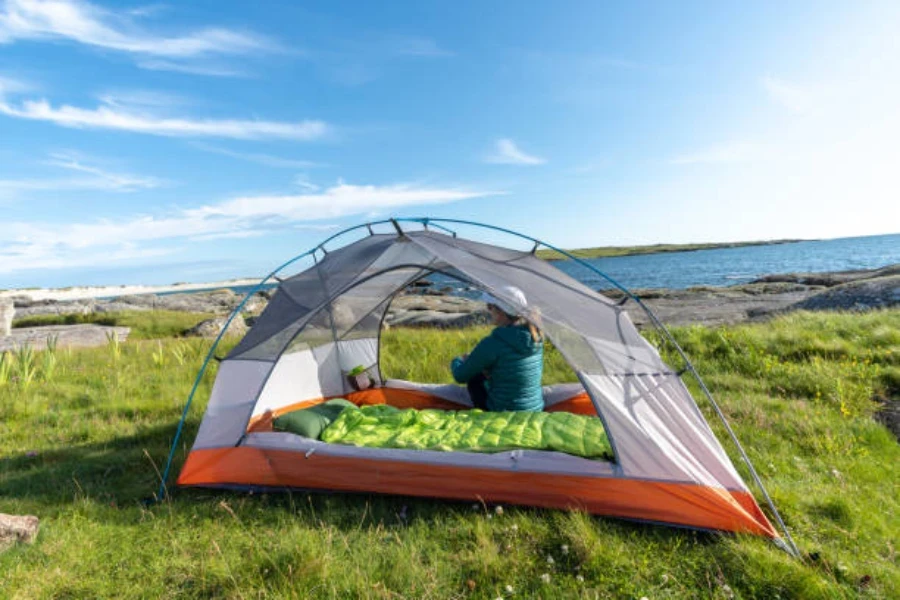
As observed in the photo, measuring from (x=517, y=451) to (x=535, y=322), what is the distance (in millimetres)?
1050

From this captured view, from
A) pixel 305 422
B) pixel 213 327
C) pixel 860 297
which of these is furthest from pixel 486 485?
pixel 213 327

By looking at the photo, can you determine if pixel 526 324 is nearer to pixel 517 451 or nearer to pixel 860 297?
pixel 517 451

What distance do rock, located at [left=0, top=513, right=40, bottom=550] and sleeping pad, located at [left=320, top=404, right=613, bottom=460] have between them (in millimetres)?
2207

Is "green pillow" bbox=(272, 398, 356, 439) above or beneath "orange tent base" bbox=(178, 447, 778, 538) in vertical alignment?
above

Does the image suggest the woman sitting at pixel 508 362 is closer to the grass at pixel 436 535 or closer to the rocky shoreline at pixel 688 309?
the grass at pixel 436 535

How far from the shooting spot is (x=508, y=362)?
195 inches

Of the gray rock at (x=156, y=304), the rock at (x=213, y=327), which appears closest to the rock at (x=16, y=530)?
the rock at (x=213, y=327)

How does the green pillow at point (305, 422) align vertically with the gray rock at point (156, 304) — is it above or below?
below

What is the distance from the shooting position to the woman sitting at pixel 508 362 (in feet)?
15.6

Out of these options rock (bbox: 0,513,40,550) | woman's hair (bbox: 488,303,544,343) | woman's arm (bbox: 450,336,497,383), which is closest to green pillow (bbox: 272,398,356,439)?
woman's arm (bbox: 450,336,497,383)

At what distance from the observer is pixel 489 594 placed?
2.84 metres

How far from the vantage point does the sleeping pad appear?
384 cm

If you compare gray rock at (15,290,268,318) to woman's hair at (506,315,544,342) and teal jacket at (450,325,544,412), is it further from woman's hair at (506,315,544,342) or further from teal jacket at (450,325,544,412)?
woman's hair at (506,315,544,342)

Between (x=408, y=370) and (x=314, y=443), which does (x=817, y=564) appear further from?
(x=408, y=370)
